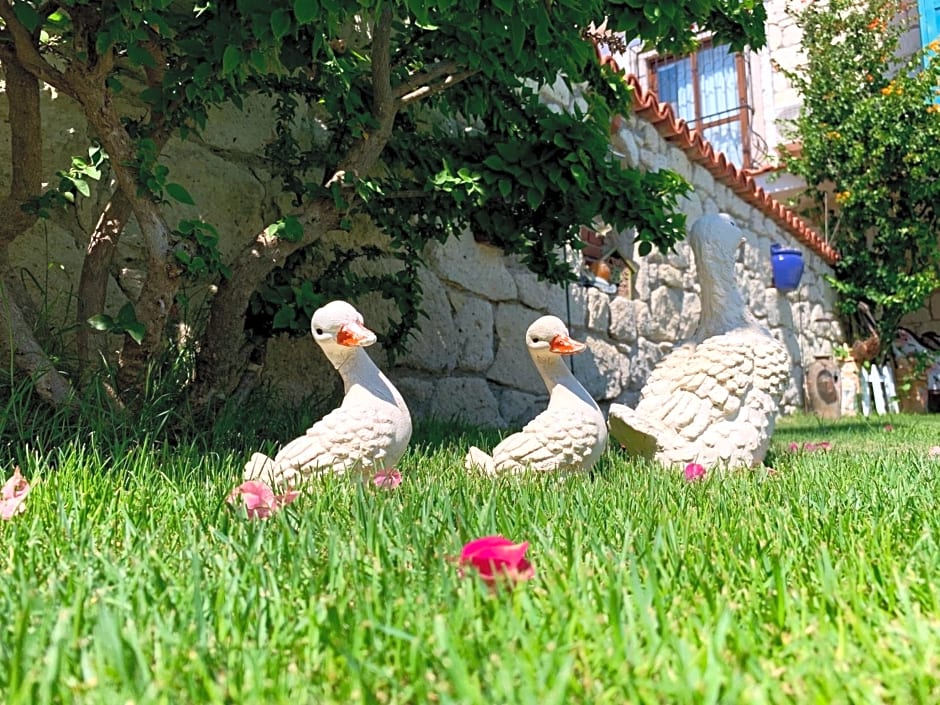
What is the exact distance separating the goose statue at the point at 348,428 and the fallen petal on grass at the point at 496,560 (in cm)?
88

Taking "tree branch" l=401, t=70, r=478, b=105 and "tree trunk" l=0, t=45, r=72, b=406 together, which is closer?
"tree trunk" l=0, t=45, r=72, b=406

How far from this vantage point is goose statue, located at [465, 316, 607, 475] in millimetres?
2203

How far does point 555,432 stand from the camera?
2.21m

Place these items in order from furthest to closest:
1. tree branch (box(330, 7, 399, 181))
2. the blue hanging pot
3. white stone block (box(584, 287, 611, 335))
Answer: the blue hanging pot → white stone block (box(584, 287, 611, 335)) → tree branch (box(330, 7, 399, 181))

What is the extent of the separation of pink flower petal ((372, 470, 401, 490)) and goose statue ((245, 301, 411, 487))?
0.06m

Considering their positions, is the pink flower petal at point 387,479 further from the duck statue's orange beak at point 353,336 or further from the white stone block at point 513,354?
the white stone block at point 513,354

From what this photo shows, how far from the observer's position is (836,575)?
113 centimetres

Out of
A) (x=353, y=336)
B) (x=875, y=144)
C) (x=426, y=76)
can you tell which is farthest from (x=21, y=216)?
(x=875, y=144)

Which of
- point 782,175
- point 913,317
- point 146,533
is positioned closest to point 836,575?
point 146,533

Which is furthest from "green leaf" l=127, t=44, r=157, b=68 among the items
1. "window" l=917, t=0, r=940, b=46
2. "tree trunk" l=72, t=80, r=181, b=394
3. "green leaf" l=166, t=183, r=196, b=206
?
"window" l=917, t=0, r=940, b=46

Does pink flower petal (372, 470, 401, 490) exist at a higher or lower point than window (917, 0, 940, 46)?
lower

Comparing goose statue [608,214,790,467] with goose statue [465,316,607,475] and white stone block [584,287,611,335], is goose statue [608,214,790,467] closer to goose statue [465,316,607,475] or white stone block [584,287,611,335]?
goose statue [465,316,607,475]

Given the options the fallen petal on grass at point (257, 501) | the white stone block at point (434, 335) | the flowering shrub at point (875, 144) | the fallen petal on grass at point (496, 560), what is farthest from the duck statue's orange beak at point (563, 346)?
the flowering shrub at point (875, 144)

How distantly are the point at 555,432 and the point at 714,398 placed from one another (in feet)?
2.16
